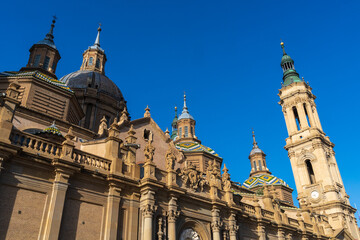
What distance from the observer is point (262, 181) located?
55531 millimetres

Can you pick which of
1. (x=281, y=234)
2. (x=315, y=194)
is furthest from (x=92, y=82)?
(x=315, y=194)

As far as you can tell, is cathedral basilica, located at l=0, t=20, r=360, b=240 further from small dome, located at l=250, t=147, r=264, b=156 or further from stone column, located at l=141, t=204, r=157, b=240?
small dome, located at l=250, t=147, r=264, b=156

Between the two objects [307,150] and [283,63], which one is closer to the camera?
[307,150]

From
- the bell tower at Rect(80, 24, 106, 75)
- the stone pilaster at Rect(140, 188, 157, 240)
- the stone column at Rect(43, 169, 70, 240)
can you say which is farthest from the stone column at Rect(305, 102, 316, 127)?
the stone column at Rect(43, 169, 70, 240)

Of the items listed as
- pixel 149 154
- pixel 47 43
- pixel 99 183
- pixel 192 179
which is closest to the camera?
pixel 99 183

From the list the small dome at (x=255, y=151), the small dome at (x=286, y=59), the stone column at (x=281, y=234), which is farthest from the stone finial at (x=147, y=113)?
the small dome at (x=286, y=59)

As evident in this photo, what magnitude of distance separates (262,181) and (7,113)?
155ft

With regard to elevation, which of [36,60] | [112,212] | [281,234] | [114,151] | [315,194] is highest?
[36,60]

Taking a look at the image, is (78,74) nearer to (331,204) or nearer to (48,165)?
(48,165)

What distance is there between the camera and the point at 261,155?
63.5 metres

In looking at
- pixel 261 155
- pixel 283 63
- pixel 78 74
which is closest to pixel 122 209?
pixel 78 74

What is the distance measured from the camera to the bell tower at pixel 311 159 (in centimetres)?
4703

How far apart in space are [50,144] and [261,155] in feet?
173

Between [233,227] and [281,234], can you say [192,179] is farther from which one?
[281,234]
